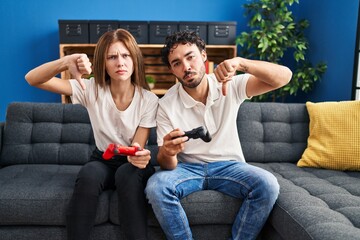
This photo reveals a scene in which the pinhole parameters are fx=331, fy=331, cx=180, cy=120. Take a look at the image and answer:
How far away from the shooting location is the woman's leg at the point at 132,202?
49.4 inches

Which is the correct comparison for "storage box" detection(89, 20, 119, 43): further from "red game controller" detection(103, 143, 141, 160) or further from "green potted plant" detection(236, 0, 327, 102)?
"red game controller" detection(103, 143, 141, 160)

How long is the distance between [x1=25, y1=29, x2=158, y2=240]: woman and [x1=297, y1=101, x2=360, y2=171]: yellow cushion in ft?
2.94

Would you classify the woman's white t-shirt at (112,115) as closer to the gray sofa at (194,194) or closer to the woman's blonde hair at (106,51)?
the woman's blonde hair at (106,51)

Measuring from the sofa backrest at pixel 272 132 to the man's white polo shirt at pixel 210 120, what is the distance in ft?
1.24

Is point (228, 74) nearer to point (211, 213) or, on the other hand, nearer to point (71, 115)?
point (211, 213)

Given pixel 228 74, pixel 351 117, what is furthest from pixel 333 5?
pixel 228 74

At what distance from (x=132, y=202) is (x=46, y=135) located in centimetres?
84

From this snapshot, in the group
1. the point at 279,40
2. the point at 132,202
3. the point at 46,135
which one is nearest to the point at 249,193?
the point at 132,202

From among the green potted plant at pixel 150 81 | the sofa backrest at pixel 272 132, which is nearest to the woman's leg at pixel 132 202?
the sofa backrest at pixel 272 132

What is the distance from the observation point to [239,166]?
1423 mm

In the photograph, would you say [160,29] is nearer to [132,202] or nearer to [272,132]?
[272,132]

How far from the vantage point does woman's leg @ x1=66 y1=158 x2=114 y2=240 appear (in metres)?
1.25

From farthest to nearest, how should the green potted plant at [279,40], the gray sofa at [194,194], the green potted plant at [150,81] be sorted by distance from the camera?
the green potted plant at [150,81]
the green potted plant at [279,40]
the gray sofa at [194,194]

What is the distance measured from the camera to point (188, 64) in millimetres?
1418
